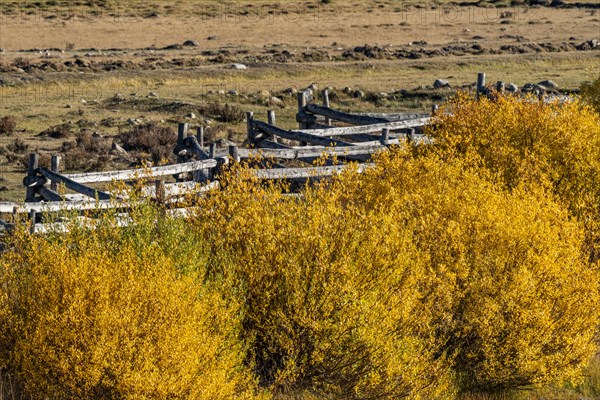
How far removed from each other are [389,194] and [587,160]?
4876 mm

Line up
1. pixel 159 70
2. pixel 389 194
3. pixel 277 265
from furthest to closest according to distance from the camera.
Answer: pixel 159 70, pixel 389 194, pixel 277 265

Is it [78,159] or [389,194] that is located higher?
[389,194]

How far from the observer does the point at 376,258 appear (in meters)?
10.4

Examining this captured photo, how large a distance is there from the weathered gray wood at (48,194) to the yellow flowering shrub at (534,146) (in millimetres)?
5729

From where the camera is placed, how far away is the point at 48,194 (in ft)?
49.8

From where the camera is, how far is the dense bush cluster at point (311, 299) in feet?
28.7

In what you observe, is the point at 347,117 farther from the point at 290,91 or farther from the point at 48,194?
the point at 290,91

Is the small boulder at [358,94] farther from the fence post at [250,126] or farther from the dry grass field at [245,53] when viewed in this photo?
the fence post at [250,126]

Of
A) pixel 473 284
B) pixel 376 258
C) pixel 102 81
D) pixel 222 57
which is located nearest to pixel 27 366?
pixel 376 258

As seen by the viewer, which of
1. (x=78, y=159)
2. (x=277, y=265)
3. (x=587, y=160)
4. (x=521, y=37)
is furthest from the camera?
(x=521, y=37)

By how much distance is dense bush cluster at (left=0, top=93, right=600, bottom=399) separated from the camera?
876cm

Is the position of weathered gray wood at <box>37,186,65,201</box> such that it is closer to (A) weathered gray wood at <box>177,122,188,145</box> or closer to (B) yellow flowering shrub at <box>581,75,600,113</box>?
(A) weathered gray wood at <box>177,122,188,145</box>

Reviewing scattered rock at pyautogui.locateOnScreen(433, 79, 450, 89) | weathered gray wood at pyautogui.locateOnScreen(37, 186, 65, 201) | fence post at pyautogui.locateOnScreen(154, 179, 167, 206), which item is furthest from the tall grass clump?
scattered rock at pyautogui.locateOnScreen(433, 79, 450, 89)

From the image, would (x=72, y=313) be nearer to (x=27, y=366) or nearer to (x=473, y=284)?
(x=27, y=366)
